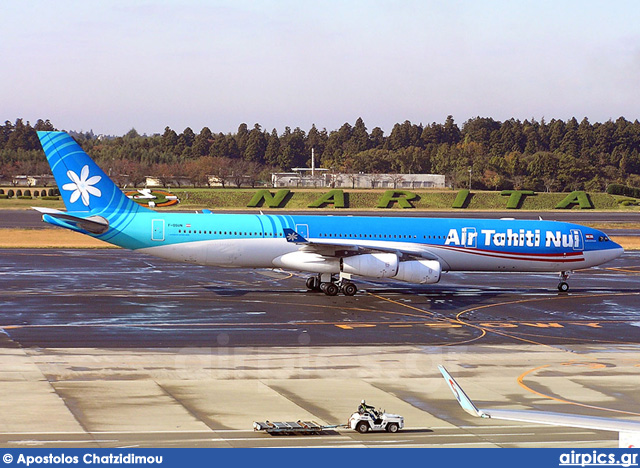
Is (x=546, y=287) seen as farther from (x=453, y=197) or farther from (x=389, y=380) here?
(x=453, y=197)

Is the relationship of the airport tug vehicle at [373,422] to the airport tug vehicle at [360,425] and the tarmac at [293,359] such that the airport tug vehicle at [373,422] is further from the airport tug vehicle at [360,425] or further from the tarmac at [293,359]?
the tarmac at [293,359]

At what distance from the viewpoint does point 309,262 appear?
42.2 metres

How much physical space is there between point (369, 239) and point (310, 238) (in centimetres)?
305

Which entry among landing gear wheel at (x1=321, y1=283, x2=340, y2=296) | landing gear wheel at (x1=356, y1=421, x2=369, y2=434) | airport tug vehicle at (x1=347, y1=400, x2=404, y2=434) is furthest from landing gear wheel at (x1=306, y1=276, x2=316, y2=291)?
landing gear wheel at (x1=356, y1=421, x2=369, y2=434)

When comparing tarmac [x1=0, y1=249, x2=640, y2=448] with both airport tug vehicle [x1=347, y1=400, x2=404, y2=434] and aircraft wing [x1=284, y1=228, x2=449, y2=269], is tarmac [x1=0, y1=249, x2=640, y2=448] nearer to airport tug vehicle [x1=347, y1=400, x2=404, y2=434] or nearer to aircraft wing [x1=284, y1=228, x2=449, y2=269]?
airport tug vehicle [x1=347, y1=400, x2=404, y2=434]

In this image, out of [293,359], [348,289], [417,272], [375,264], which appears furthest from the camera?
[348,289]

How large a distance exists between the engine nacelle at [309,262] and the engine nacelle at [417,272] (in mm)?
3226

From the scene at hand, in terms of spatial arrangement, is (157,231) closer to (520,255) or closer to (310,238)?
(310,238)

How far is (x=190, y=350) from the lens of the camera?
1109 inches

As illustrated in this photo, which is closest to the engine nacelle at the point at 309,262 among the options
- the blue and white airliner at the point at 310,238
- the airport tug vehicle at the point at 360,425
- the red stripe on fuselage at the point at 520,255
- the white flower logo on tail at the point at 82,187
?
the blue and white airliner at the point at 310,238

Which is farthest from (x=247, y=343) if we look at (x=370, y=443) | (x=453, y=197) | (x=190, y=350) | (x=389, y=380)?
(x=453, y=197)

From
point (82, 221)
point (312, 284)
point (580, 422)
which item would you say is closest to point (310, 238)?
point (312, 284)

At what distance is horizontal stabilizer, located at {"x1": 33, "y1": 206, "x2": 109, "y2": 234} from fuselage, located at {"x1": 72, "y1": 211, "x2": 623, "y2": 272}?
42cm
